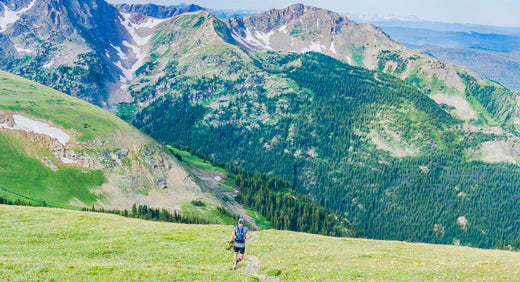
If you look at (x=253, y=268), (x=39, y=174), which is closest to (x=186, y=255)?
(x=253, y=268)

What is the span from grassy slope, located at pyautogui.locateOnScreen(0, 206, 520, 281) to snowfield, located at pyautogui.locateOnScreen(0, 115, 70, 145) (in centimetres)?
11588

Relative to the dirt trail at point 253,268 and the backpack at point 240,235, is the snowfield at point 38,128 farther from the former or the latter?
Result: the backpack at point 240,235

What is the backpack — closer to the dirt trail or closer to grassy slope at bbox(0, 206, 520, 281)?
grassy slope at bbox(0, 206, 520, 281)

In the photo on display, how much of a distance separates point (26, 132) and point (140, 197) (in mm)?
57362

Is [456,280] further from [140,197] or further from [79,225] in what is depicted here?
[140,197]

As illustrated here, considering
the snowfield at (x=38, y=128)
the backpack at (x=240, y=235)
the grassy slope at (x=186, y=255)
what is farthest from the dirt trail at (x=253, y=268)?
the snowfield at (x=38, y=128)

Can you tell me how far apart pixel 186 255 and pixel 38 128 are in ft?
519

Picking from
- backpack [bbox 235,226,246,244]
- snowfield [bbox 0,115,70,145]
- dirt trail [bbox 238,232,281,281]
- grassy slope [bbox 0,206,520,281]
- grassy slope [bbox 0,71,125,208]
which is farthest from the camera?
snowfield [bbox 0,115,70,145]

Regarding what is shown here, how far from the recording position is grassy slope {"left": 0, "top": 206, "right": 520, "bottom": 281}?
121ft

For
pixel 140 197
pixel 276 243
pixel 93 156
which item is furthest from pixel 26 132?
pixel 276 243

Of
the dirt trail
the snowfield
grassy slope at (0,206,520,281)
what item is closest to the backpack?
grassy slope at (0,206,520,281)

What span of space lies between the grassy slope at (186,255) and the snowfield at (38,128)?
115884 millimetres

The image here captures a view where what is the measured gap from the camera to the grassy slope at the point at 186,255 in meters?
36.8

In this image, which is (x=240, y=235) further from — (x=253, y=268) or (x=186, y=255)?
(x=186, y=255)
